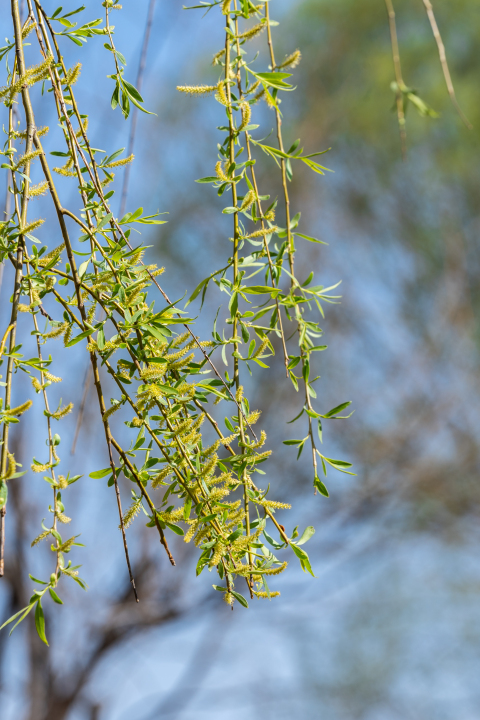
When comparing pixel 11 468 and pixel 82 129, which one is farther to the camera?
pixel 82 129

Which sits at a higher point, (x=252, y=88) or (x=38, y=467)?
(x=252, y=88)

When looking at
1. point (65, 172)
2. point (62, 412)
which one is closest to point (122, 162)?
point (65, 172)

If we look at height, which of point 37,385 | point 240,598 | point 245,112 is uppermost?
point 245,112

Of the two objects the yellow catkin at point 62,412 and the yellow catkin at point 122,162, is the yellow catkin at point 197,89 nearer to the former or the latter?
the yellow catkin at point 122,162

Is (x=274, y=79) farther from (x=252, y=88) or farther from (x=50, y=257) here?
A: (x=50, y=257)

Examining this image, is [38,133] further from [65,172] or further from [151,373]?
[151,373]

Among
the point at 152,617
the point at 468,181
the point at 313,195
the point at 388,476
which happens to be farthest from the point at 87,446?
the point at 468,181

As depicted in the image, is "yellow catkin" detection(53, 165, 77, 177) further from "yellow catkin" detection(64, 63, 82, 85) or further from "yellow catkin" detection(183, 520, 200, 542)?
"yellow catkin" detection(183, 520, 200, 542)

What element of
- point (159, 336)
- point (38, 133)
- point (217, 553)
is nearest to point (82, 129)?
point (38, 133)

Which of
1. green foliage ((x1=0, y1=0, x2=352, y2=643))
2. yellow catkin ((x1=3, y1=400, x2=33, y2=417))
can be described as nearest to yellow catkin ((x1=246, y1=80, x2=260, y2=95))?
green foliage ((x1=0, y1=0, x2=352, y2=643))

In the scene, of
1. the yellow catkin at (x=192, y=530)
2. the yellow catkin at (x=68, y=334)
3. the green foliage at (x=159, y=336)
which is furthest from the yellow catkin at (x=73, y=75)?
the yellow catkin at (x=192, y=530)

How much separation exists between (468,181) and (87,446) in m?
1.83

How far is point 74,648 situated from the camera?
7.80ft

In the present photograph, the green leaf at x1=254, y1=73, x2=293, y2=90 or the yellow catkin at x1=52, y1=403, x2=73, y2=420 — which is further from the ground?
the green leaf at x1=254, y1=73, x2=293, y2=90
